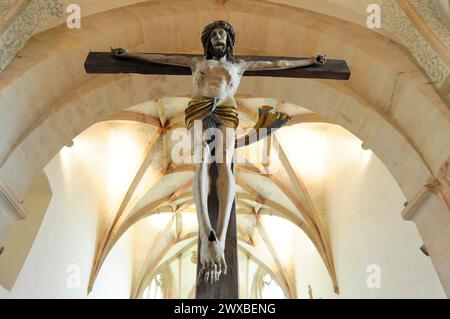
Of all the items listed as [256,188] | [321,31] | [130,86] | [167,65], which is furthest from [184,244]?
[167,65]

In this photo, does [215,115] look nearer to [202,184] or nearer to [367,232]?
[202,184]

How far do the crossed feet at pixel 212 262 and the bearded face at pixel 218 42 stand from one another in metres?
1.25

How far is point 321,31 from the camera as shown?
4578 mm

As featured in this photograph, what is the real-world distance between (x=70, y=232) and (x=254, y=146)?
4951mm

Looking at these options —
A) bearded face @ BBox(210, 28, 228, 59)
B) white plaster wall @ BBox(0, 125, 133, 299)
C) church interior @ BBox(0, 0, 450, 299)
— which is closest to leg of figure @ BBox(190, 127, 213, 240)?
bearded face @ BBox(210, 28, 228, 59)

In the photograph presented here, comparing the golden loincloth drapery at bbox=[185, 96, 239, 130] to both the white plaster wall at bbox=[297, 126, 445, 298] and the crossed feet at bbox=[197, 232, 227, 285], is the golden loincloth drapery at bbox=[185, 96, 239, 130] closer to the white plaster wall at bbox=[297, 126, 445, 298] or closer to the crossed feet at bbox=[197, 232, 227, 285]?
the crossed feet at bbox=[197, 232, 227, 285]

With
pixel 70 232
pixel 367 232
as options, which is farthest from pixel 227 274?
pixel 70 232

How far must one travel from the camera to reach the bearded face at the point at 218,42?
2262mm

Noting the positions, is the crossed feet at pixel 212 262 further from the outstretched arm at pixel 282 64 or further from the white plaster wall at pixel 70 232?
the white plaster wall at pixel 70 232

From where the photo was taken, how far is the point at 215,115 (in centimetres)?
211

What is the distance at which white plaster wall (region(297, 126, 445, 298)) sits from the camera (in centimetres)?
569

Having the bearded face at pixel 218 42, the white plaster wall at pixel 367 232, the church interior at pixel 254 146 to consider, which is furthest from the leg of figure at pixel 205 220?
the white plaster wall at pixel 367 232

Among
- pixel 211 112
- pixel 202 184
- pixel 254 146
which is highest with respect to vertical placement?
pixel 254 146
